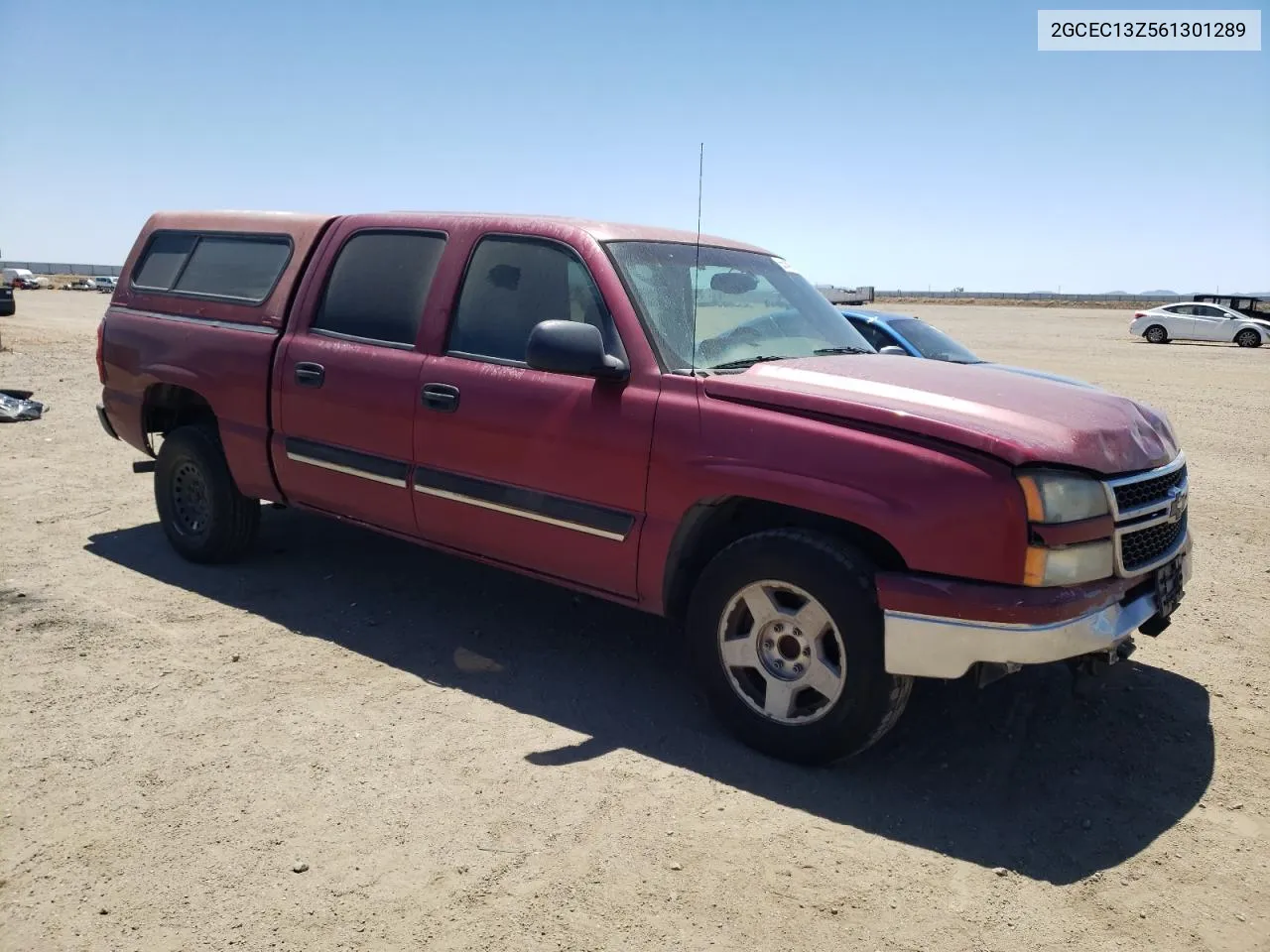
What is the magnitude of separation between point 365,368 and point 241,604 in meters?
1.50

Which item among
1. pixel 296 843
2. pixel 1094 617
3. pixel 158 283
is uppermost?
pixel 158 283

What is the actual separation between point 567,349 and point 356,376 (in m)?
1.47

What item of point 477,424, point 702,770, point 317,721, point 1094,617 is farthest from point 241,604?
point 1094,617

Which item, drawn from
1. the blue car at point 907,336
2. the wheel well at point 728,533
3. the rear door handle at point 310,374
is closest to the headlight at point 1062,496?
the wheel well at point 728,533

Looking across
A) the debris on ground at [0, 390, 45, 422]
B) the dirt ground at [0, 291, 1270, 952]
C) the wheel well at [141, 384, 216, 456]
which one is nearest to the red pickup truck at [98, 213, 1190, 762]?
the wheel well at [141, 384, 216, 456]

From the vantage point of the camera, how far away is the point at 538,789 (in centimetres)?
331

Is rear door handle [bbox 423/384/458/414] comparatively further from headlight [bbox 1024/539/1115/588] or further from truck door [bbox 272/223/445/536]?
headlight [bbox 1024/539/1115/588]

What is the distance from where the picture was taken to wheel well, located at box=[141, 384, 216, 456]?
5699 millimetres

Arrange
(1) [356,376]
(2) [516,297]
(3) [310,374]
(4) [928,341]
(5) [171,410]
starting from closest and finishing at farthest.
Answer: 1. (2) [516,297]
2. (1) [356,376]
3. (3) [310,374]
4. (5) [171,410]
5. (4) [928,341]

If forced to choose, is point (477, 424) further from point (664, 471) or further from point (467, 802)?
point (467, 802)

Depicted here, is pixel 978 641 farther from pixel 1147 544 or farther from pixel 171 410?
pixel 171 410

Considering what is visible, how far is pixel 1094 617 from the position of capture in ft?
10.3

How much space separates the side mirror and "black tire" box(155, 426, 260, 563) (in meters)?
2.66

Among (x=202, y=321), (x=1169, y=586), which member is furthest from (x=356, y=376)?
(x=1169, y=586)
